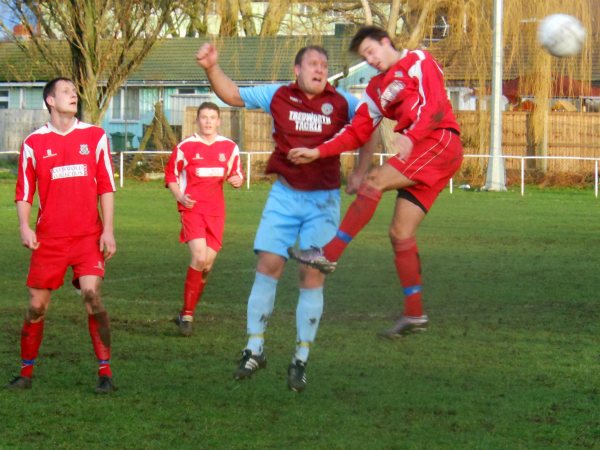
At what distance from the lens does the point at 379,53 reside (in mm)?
7242

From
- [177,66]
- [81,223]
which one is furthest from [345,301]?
[177,66]

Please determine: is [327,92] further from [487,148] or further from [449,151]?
[487,148]

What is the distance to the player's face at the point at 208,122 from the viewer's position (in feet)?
33.4

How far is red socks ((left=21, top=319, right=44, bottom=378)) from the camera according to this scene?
283 inches

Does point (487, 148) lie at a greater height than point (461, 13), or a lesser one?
lesser

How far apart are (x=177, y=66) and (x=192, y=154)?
128ft

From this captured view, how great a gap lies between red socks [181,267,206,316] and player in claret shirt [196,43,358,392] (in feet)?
7.28

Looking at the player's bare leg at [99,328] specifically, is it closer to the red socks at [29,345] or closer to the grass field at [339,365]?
the grass field at [339,365]

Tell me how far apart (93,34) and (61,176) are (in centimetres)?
2621

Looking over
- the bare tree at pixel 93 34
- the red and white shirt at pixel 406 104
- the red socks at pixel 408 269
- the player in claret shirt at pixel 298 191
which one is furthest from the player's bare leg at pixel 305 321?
the bare tree at pixel 93 34

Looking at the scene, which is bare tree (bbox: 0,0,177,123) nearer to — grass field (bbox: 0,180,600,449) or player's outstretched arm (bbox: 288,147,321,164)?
grass field (bbox: 0,180,600,449)

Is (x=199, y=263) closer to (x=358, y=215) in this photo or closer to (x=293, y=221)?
(x=293, y=221)

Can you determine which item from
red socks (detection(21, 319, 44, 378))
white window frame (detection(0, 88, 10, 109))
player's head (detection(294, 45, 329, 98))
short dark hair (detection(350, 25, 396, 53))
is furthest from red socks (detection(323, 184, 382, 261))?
white window frame (detection(0, 88, 10, 109))

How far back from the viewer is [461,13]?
31.5 meters
